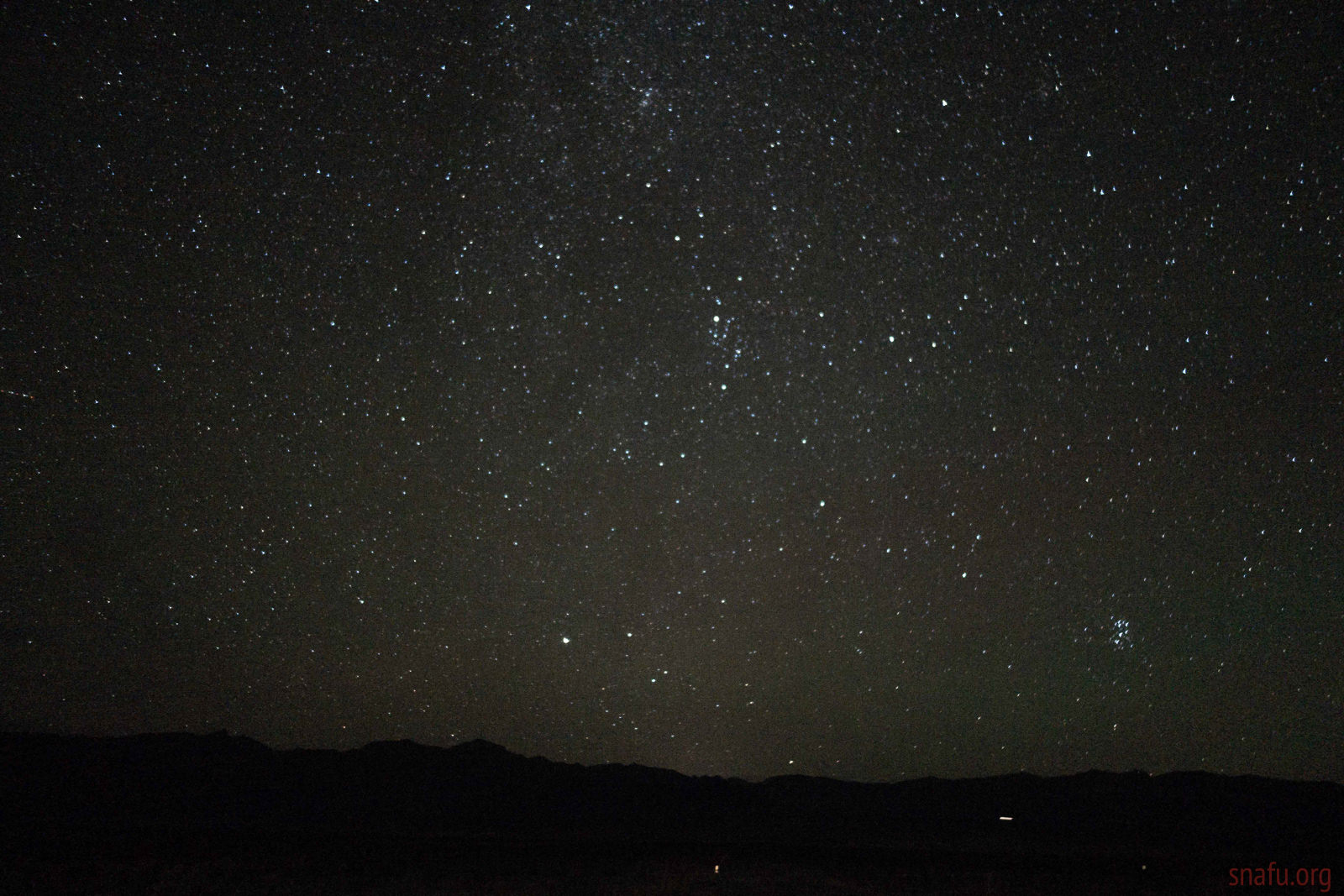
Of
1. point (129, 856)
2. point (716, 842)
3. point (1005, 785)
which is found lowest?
point (1005, 785)

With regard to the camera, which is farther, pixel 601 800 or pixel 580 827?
pixel 601 800

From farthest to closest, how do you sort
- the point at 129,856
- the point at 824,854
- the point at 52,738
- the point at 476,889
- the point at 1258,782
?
the point at 1258,782
the point at 52,738
the point at 824,854
the point at 129,856
the point at 476,889

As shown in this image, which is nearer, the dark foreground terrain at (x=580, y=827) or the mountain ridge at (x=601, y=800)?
the dark foreground terrain at (x=580, y=827)

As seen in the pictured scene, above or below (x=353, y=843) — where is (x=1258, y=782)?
below

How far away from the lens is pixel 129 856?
422 inches

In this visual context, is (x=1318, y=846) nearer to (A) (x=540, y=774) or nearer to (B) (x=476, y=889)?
(B) (x=476, y=889)

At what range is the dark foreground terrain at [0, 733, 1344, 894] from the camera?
1023 cm

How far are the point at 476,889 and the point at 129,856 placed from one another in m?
5.41

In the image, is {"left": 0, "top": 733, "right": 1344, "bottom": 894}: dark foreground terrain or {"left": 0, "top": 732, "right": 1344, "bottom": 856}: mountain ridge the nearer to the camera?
{"left": 0, "top": 733, "right": 1344, "bottom": 894}: dark foreground terrain

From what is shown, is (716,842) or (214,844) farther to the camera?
(716,842)

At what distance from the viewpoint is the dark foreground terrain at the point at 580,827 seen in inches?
403

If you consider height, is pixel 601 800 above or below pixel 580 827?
below

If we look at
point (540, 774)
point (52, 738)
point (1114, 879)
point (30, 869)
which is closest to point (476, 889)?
point (30, 869)

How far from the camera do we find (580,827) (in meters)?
18.8
